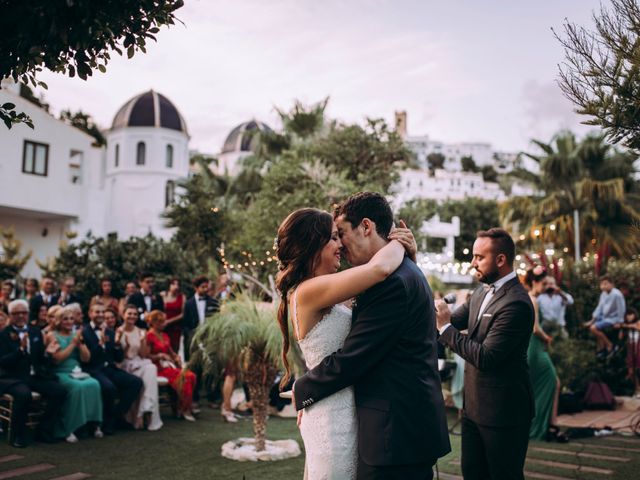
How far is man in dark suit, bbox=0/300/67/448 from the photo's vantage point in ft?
24.1

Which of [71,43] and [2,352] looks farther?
[2,352]

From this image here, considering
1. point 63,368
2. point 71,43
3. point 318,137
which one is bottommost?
point 63,368

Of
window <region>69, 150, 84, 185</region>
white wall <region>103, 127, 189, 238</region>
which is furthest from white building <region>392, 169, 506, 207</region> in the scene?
window <region>69, 150, 84, 185</region>

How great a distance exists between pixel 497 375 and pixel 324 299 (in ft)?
5.45

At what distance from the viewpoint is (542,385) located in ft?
25.7

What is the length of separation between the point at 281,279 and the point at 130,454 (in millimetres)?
5030

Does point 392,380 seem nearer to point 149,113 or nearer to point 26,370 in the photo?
point 26,370

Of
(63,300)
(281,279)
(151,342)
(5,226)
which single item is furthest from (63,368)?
(5,226)

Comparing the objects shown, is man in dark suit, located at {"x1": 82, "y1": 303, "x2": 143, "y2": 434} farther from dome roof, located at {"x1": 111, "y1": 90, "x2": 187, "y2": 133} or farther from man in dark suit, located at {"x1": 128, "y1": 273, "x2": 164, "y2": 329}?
dome roof, located at {"x1": 111, "y1": 90, "x2": 187, "y2": 133}

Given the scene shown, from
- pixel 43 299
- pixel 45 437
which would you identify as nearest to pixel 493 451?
pixel 45 437

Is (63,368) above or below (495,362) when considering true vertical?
below

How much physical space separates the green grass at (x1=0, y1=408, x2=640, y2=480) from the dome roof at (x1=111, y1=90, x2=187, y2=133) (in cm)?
3221

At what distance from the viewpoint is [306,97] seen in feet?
63.0

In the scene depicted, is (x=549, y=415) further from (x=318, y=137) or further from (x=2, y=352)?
(x=318, y=137)
